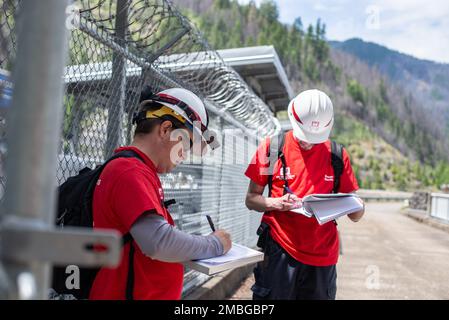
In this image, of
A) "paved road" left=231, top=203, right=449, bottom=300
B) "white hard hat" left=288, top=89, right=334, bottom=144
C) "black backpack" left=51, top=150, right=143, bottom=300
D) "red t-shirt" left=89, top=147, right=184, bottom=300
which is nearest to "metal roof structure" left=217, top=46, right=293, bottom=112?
"paved road" left=231, top=203, right=449, bottom=300

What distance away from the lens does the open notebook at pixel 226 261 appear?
1.81 metres

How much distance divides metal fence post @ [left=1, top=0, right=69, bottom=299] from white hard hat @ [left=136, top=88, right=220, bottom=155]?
3.27 feet

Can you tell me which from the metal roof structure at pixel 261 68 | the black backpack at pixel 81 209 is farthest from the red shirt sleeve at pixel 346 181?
the metal roof structure at pixel 261 68

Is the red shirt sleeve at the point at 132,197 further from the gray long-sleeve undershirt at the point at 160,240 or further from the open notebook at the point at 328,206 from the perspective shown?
the open notebook at the point at 328,206

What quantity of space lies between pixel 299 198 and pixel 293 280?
1.74 feet

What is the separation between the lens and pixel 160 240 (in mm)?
1635

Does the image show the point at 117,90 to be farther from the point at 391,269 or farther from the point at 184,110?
the point at 391,269

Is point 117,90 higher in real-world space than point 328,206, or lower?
higher

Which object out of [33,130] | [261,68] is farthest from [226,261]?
[261,68]

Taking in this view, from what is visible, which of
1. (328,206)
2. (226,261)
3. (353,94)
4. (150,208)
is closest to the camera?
(150,208)

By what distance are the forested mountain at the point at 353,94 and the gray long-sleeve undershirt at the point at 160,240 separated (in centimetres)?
8341

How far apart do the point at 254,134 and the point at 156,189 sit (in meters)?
5.29

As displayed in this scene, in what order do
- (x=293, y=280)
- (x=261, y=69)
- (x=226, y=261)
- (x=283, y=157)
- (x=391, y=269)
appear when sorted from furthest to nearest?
(x=261, y=69) < (x=391, y=269) < (x=283, y=157) < (x=293, y=280) < (x=226, y=261)

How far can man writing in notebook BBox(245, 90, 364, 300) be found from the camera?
10.0 feet
